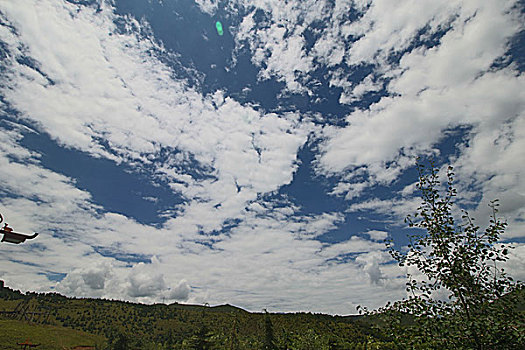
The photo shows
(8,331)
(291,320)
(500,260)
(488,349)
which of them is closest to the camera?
(488,349)

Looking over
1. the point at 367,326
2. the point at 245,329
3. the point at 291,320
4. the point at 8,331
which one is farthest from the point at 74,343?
the point at 367,326

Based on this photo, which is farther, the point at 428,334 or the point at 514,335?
the point at 428,334

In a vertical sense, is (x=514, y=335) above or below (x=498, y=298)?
below

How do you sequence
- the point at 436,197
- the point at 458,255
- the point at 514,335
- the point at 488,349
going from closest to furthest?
the point at 514,335
the point at 488,349
the point at 458,255
the point at 436,197

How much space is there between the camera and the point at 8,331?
5950 inches

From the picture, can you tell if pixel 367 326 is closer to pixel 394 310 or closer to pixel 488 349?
pixel 394 310

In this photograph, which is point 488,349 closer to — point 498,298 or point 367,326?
point 498,298

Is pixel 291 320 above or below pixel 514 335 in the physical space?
above

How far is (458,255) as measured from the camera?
299 inches

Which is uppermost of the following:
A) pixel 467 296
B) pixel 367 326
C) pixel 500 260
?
pixel 500 260

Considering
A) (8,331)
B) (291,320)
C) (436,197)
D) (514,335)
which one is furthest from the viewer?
(291,320)

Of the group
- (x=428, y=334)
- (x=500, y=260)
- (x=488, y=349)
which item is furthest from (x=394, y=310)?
(x=500, y=260)

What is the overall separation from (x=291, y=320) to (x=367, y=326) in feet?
571

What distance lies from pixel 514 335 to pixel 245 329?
7110 inches
